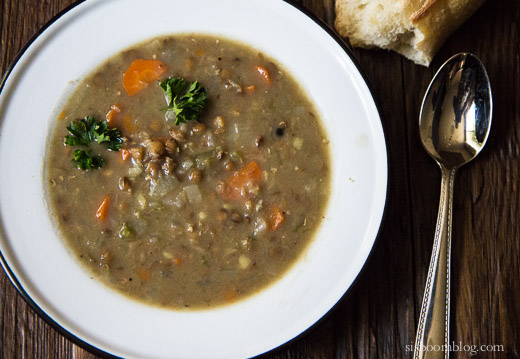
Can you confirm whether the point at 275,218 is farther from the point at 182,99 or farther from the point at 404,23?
the point at 404,23

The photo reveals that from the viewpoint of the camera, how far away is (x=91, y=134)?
11.3ft

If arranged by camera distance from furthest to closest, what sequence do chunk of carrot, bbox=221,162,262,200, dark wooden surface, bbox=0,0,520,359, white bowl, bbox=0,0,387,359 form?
dark wooden surface, bbox=0,0,520,359, chunk of carrot, bbox=221,162,262,200, white bowl, bbox=0,0,387,359

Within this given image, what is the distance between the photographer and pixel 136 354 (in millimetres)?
3328

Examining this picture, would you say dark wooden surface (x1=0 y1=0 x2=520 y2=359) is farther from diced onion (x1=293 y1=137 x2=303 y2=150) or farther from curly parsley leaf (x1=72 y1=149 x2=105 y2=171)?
curly parsley leaf (x1=72 y1=149 x2=105 y2=171)

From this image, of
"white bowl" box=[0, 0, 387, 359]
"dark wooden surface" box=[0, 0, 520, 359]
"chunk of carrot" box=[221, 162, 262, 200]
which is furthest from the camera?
"dark wooden surface" box=[0, 0, 520, 359]

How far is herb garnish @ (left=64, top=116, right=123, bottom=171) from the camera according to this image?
340 centimetres

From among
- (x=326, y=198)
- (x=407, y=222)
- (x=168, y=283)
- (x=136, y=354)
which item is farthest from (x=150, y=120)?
(x=407, y=222)

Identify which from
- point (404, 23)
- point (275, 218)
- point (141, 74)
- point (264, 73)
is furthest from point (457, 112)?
point (141, 74)

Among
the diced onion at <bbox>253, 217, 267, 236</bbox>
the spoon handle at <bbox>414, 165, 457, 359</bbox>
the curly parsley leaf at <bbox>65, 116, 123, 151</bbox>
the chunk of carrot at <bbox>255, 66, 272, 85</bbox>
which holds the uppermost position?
the chunk of carrot at <bbox>255, 66, 272, 85</bbox>

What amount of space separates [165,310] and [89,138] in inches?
50.9

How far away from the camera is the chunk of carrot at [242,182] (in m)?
3.46

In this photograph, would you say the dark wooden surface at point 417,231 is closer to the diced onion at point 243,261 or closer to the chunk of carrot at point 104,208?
the diced onion at point 243,261

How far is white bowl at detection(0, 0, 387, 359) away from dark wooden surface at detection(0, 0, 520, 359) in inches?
11.8

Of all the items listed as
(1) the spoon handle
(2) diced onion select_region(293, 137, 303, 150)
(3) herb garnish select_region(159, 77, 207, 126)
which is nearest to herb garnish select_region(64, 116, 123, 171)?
(3) herb garnish select_region(159, 77, 207, 126)
